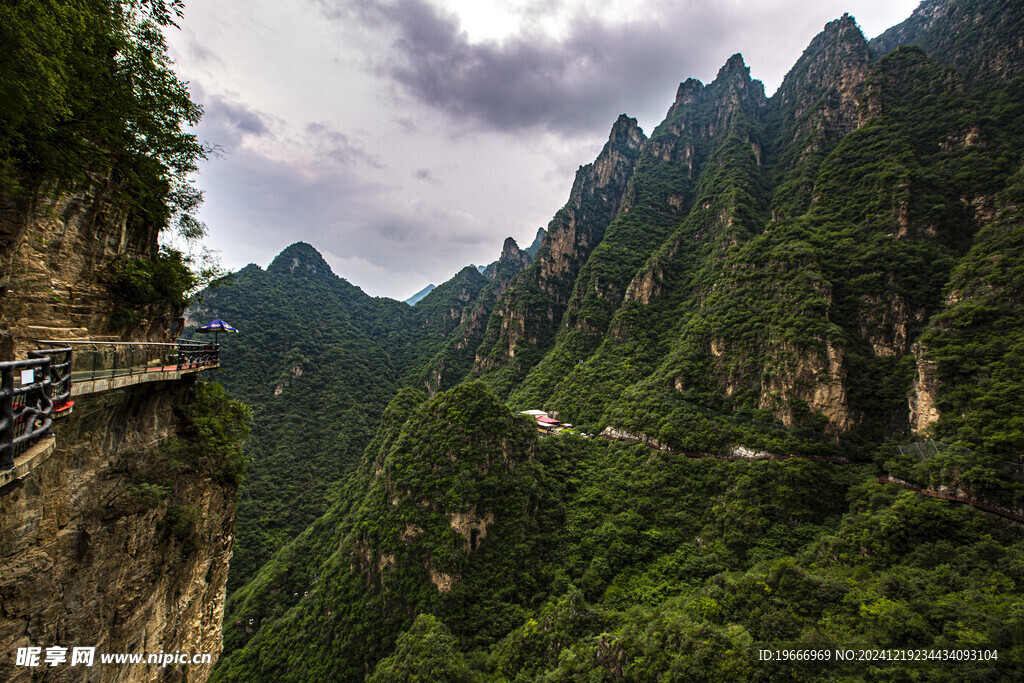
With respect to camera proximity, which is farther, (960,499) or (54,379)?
(960,499)

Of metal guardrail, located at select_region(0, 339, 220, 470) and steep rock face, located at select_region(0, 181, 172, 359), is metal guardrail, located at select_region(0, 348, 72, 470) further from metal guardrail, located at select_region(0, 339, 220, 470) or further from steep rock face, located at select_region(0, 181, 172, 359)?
steep rock face, located at select_region(0, 181, 172, 359)

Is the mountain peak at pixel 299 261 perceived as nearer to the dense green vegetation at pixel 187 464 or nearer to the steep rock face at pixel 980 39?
the dense green vegetation at pixel 187 464

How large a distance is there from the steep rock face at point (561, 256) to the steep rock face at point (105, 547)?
233 feet

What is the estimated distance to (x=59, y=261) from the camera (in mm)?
8750

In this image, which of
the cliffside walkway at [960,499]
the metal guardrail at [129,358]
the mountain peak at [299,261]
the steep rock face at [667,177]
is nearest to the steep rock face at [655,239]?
the steep rock face at [667,177]

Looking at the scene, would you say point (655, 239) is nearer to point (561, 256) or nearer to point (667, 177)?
point (561, 256)

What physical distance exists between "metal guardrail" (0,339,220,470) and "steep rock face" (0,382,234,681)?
868mm

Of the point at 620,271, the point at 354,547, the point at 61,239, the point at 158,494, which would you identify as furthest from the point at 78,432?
the point at 620,271

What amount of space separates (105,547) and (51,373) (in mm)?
6446

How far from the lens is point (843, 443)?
110 feet

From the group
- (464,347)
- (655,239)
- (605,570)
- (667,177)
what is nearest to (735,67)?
(667,177)

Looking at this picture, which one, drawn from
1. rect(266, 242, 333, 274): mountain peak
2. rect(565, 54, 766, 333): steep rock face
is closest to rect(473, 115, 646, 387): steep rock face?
rect(565, 54, 766, 333): steep rock face

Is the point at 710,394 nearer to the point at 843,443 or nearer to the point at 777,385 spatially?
the point at 777,385

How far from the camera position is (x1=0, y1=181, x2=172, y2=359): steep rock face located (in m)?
7.50
